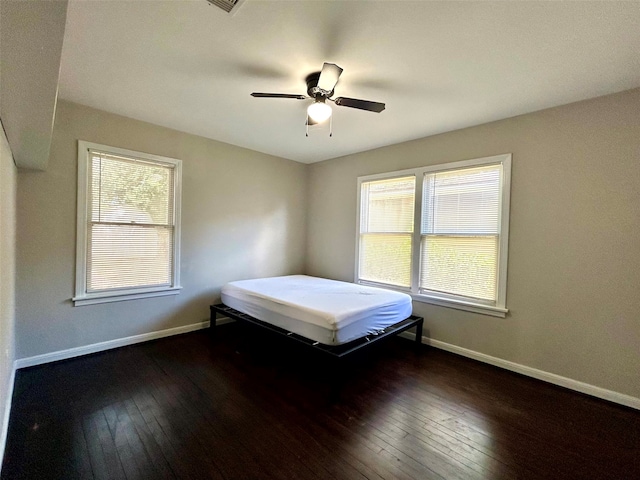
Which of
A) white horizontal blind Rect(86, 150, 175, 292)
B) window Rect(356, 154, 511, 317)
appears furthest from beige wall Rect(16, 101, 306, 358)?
window Rect(356, 154, 511, 317)

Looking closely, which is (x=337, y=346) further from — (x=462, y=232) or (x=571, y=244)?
(x=571, y=244)

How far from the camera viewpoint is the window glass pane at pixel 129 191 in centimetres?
302

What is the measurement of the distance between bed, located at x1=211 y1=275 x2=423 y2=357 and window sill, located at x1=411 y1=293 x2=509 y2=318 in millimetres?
276

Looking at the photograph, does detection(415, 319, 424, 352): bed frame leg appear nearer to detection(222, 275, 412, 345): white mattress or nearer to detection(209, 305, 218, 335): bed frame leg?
detection(222, 275, 412, 345): white mattress

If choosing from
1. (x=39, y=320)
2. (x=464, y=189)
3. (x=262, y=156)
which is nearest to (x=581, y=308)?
(x=464, y=189)

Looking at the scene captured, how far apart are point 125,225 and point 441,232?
374 centimetres

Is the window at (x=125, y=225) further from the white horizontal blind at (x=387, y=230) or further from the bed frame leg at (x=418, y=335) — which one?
the bed frame leg at (x=418, y=335)

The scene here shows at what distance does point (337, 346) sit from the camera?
2484mm

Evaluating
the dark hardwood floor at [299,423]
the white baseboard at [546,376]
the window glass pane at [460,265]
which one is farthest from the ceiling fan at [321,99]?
the white baseboard at [546,376]

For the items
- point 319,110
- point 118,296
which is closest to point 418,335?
point 319,110

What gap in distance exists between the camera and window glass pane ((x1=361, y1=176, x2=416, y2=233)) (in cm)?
379

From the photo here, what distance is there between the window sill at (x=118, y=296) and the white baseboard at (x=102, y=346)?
1.50 ft

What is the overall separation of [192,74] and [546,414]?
3914mm

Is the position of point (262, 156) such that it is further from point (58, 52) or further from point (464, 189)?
point (58, 52)
